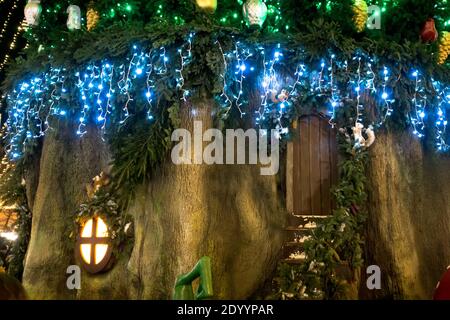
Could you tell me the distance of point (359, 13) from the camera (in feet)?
26.6

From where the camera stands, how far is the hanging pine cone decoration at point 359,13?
8086 mm

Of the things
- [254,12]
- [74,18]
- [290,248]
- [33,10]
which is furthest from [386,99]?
[33,10]

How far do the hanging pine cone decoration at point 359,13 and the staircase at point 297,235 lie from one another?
10.7 feet

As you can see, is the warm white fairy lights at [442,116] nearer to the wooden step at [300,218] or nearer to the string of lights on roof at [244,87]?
the string of lights on roof at [244,87]

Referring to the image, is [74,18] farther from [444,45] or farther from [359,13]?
[444,45]

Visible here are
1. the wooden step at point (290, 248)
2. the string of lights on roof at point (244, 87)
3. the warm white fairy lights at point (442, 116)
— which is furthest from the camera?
the warm white fairy lights at point (442, 116)

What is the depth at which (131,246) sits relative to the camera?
24.9 feet

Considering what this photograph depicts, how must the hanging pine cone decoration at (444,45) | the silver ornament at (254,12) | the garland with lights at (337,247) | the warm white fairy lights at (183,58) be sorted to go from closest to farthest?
the garland with lights at (337,247)
the warm white fairy lights at (183,58)
the silver ornament at (254,12)
the hanging pine cone decoration at (444,45)

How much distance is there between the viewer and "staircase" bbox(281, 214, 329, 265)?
7504 mm

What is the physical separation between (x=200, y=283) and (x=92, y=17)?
20.7 feet

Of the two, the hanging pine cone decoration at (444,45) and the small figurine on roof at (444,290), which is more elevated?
the hanging pine cone decoration at (444,45)

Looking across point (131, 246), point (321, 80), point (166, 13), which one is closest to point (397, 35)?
point (321, 80)

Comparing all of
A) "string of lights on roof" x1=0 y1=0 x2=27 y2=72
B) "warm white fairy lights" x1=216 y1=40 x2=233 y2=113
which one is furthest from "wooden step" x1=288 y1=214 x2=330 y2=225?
"string of lights on roof" x1=0 y1=0 x2=27 y2=72

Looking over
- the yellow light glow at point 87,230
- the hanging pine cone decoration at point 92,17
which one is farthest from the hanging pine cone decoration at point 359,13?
the yellow light glow at point 87,230
